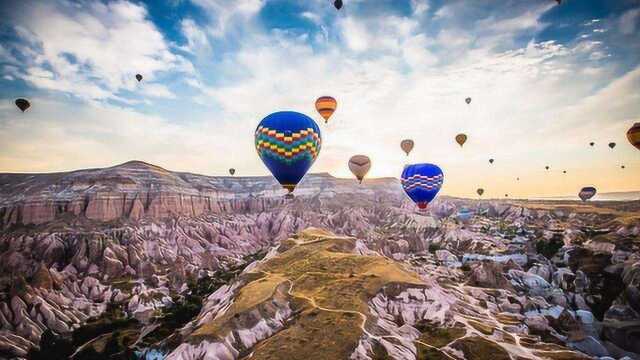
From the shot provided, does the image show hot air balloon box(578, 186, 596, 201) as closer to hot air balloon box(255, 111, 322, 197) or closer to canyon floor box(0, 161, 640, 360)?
canyon floor box(0, 161, 640, 360)

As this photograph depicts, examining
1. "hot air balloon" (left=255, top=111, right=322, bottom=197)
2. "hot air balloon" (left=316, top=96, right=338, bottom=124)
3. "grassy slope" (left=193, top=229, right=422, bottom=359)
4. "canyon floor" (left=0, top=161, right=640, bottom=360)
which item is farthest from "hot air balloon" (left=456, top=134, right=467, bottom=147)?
"hot air balloon" (left=255, top=111, right=322, bottom=197)

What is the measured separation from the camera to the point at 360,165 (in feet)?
190

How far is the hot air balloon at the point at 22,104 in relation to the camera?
152 ft

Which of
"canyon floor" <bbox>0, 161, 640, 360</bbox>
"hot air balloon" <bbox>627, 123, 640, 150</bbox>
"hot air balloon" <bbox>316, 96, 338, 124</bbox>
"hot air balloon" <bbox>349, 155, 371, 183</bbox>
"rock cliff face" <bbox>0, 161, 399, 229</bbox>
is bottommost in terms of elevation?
"canyon floor" <bbox>0, 161, 640, 360</bbox>

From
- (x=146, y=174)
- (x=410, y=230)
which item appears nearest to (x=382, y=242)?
(x=410, y=230)

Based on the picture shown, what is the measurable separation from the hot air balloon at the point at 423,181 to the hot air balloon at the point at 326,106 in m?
16.6

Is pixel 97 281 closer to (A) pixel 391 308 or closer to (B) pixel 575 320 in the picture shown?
(A) pixel 391 308

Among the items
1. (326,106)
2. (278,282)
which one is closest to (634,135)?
(326,106)

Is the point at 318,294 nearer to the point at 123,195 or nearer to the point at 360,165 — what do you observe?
the point at 360,165

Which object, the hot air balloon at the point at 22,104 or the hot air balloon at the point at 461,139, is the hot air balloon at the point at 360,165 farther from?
the hot air balloon at the point at 22,104

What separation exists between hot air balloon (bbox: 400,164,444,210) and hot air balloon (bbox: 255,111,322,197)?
797 inches

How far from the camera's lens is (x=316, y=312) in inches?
1330

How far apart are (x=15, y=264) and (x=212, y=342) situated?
62156mm

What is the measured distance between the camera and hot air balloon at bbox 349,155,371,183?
2280 inches
